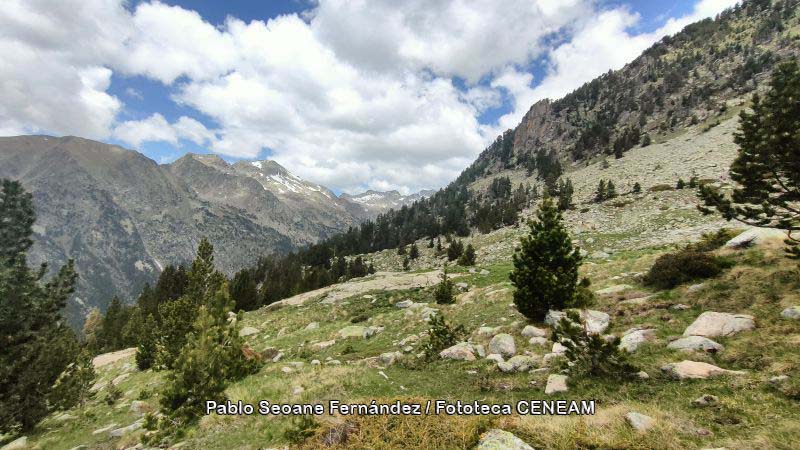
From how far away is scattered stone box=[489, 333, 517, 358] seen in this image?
15.6m

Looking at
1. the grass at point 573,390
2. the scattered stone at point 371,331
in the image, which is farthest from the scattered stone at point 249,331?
the scattered stone at point 371,331

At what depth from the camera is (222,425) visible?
11.9 metres

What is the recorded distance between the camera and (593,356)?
11.4 metres

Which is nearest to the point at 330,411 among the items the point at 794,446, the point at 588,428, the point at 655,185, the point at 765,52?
the point at 588,428

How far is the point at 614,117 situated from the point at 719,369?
15507 centimetres

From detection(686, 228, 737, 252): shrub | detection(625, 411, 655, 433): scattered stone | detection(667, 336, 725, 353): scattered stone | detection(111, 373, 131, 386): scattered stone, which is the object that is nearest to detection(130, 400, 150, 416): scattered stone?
detection(111, 373, 131, 386): scattered stone

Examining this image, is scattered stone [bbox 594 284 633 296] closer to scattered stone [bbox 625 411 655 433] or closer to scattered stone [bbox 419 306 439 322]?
scattered stone [bbox 419 306 439 322]

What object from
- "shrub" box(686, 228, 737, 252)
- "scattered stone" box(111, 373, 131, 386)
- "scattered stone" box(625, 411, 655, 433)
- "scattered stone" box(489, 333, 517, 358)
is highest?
"shrub" box(686, 228, 737, 252)

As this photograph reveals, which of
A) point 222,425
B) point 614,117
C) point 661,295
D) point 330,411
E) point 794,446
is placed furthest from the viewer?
point 614,117

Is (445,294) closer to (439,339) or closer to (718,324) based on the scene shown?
(439,339)

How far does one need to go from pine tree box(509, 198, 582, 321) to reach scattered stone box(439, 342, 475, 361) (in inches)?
131

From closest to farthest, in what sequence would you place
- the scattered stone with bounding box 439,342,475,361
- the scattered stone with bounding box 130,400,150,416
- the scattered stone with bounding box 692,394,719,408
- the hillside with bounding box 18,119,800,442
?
1. the hillside with bounding box 18,119,800,442
2. the scattered stone with bounding box 692,394,719,408
3. the scattered stone with bounding box 439,342,475,361
4. the scattered stone with bounding box 130,400,150,416

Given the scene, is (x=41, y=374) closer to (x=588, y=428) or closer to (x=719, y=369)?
(x=588, y=428)

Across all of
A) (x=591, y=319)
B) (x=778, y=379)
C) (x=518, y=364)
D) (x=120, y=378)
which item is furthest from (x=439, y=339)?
(x=120, y=378)
